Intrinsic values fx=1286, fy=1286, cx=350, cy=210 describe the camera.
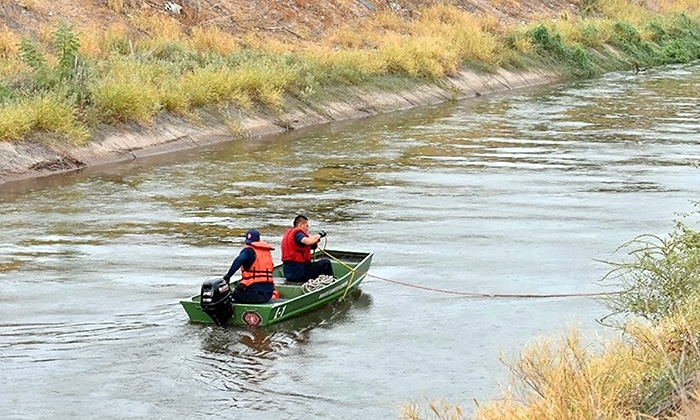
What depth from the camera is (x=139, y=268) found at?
58.8ft

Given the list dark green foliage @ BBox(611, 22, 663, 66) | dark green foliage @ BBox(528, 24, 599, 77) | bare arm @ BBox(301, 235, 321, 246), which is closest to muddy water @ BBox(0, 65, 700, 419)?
bare arm @ BBox(301, 235, 321, 246)

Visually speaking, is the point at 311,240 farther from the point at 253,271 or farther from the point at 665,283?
the point at 665,283

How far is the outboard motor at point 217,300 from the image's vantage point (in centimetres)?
1465

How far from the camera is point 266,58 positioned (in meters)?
35.2

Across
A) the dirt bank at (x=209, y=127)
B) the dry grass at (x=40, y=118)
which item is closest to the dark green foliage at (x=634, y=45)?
the dirt bank at (x=209, y=127)

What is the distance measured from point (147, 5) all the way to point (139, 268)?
863 inches

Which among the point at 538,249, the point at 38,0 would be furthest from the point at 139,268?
the point at 38,0

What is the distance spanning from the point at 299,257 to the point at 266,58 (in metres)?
19.0

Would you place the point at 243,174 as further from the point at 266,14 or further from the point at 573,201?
the point at 266,14

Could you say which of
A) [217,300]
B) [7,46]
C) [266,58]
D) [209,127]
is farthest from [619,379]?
[266,58]

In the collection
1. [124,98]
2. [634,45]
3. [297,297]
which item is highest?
[634,45]

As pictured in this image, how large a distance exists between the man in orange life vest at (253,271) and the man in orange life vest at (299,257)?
41.6 inches

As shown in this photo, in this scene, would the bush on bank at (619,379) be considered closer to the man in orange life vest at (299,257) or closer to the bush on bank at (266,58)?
the man in orange life vest at (299,257)

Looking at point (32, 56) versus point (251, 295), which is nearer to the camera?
point (251, 295)
